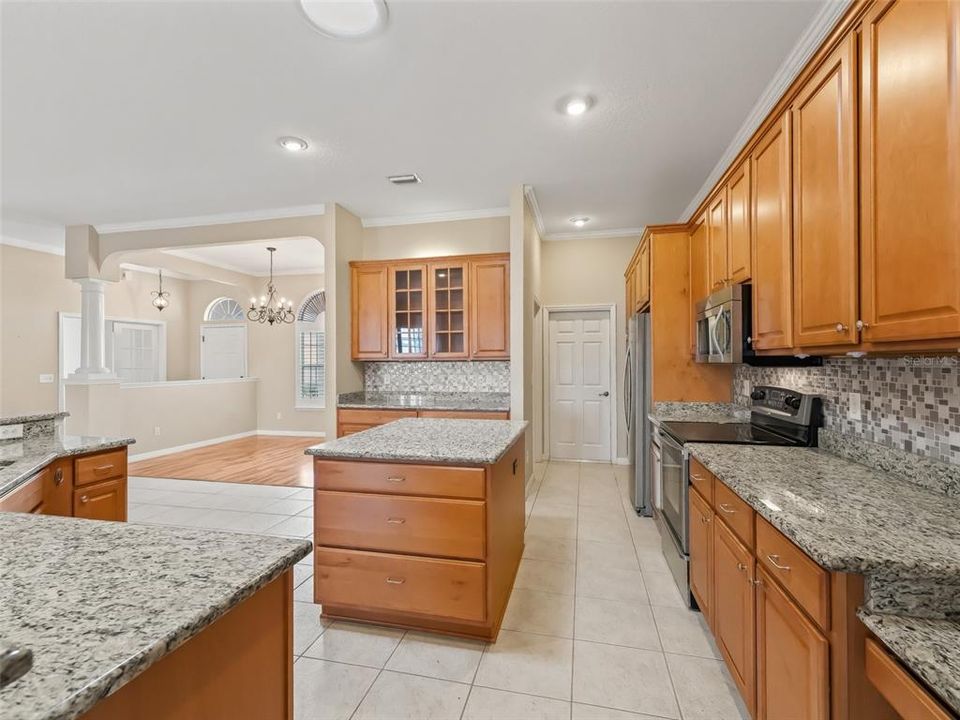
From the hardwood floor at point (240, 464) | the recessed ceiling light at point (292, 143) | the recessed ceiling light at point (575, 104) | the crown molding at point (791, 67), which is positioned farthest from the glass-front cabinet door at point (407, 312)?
the crown molding at point (791, 67)

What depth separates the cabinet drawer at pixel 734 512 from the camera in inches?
57.2

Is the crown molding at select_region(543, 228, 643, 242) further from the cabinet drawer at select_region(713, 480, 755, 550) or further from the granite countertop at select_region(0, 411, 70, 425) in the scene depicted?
the granite countertop at select_region(0, 411, 70, 425)

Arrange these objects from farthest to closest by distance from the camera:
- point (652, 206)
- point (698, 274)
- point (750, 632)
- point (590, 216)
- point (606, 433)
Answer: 1. point (606, 433)
2. point (590, 216)
3. point (652, 206)
4. point (698, 274)
5. point (750, 632)

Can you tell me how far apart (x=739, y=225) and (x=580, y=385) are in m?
3.16

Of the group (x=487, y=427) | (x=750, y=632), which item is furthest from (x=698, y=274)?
(x=750, y=632)

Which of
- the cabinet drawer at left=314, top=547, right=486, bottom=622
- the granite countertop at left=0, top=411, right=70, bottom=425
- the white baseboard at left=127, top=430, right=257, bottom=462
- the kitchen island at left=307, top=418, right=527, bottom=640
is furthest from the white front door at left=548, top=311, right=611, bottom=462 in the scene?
the white baseboard at left=127, top=430, right=257, bottom=462

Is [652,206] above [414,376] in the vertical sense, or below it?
above

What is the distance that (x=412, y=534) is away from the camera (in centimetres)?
195

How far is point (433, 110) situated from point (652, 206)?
2.59 metres

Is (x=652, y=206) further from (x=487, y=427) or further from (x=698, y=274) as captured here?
(x=487, y=427)

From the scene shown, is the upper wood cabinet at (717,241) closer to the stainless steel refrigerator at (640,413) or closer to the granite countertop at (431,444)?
the stainless steel refrigerator at (640,413)

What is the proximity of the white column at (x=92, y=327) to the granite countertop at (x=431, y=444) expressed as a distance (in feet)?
14.6

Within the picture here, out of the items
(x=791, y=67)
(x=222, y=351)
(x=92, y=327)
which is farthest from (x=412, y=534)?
(x=222, y=351)

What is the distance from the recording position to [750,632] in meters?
1.45
